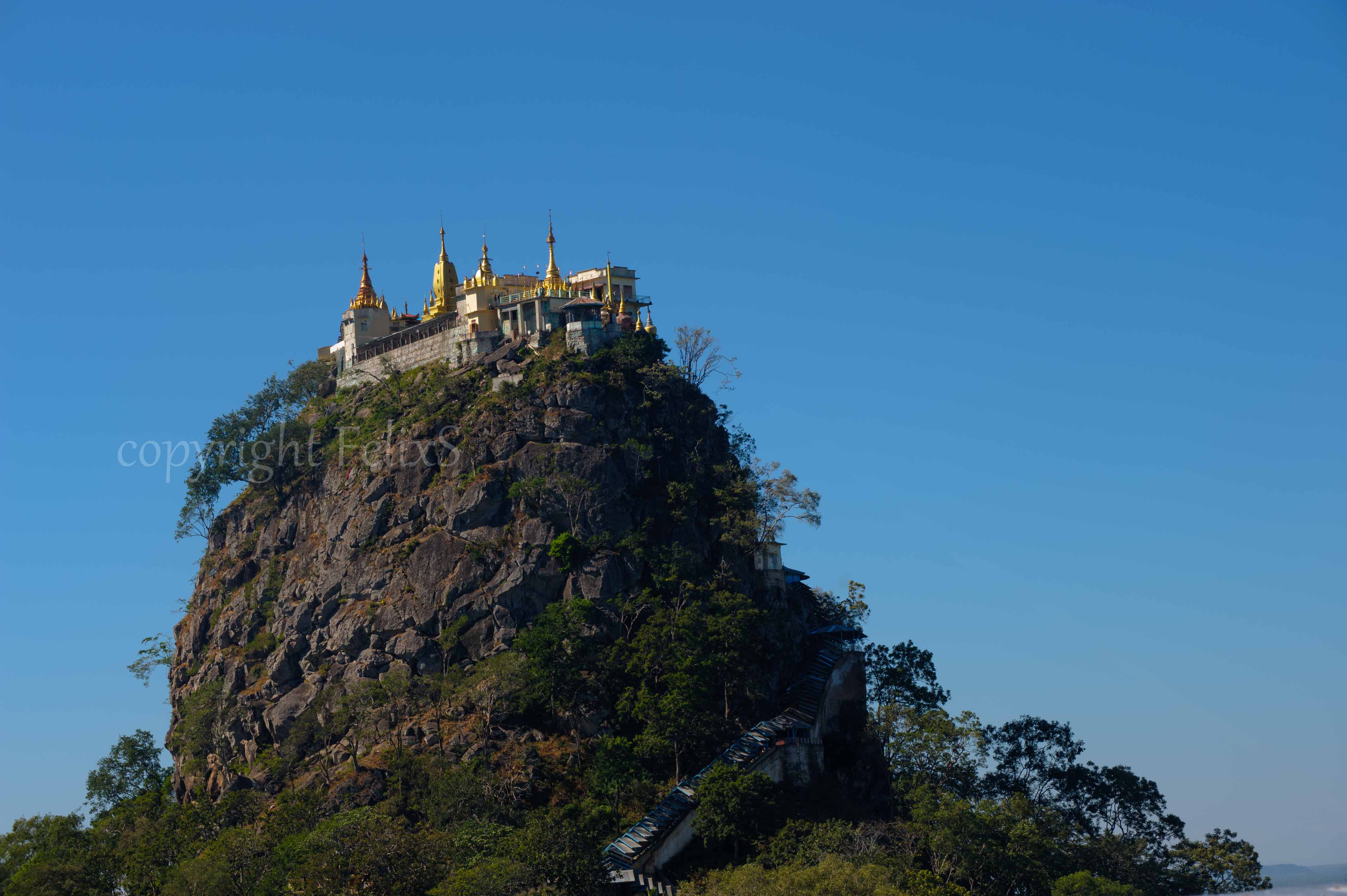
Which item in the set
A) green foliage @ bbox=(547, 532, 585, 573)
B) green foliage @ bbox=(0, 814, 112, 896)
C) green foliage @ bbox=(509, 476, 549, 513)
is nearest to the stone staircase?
green foliage @ bbox=(547, 532, 585, 573)

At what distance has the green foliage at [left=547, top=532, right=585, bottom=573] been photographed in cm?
10369

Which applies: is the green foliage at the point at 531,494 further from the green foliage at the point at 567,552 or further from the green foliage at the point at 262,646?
the green foliage at the point at 262,646

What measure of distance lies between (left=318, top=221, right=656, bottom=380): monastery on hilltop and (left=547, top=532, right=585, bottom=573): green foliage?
1598cm

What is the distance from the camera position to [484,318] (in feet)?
397

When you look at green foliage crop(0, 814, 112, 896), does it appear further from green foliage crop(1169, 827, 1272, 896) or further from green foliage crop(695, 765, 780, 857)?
green foliage crop(1169, 827, 1272, 896)

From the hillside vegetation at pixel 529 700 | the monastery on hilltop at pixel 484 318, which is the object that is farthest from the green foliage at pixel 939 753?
the monastery on hilltop at pixel 484 318

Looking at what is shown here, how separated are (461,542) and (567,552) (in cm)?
726

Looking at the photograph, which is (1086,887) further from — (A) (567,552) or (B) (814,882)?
(A) (567,552)

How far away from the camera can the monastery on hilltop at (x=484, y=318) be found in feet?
387

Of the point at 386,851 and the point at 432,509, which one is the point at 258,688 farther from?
the point at 386,851

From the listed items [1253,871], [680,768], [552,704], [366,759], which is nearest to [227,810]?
[366,759]

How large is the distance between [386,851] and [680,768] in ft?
68.5

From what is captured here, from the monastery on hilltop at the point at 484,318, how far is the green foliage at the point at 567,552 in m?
16.0

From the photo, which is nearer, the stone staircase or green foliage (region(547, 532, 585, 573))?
the stone staircase
